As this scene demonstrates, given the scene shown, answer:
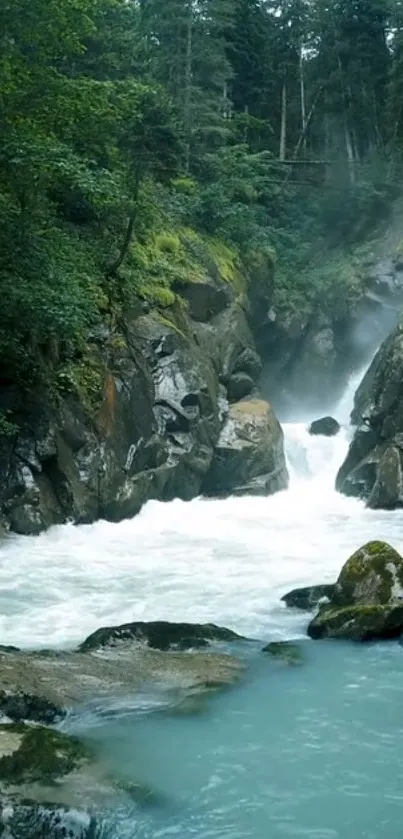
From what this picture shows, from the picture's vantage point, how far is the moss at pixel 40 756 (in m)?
5.81

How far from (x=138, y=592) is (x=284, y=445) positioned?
12.5 metres

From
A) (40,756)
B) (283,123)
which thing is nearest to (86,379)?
(40,756)

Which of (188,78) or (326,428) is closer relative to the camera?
(326,428)

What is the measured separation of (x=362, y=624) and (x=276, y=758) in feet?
10.6

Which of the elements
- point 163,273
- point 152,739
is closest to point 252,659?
point 152,739

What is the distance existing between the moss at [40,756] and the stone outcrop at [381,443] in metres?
13.7

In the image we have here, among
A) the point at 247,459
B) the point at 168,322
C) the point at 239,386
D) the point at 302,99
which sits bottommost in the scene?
the point at 247,459

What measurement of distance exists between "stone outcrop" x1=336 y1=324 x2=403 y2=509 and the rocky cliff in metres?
2.04

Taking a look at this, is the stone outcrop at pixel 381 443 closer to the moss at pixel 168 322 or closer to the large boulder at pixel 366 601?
the moss at pixel 168 322

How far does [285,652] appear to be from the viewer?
916 cm

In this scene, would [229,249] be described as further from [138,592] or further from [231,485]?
[138,592]

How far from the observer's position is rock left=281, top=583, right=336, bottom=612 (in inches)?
428

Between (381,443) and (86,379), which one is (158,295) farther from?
(381,443)

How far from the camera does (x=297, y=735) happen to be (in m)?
7.23
